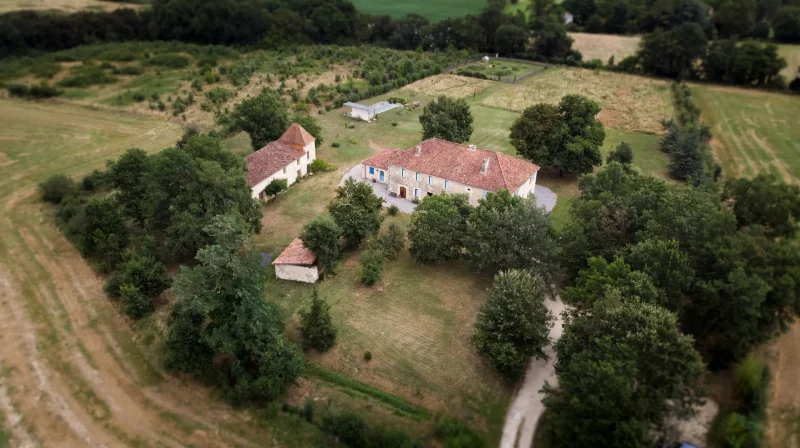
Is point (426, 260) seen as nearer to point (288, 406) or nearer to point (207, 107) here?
point (288, 406)

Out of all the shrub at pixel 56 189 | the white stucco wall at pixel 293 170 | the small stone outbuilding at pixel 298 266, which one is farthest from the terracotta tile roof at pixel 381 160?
the shrub at pixel 56 189

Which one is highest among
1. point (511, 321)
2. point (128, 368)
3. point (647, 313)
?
point (647, 313)

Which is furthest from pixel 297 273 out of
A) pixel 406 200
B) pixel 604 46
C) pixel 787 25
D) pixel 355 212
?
pixel 787 25

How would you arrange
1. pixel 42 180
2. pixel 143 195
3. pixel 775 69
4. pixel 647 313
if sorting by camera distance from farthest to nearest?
pixel 775 69
pixel 42 180
pixel 143 195
pixel 647 313

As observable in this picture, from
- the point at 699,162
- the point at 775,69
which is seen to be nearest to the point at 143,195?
the point at 699,162

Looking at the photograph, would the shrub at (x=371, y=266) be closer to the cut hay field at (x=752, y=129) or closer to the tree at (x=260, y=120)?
the tree at (x=260, y=120)
